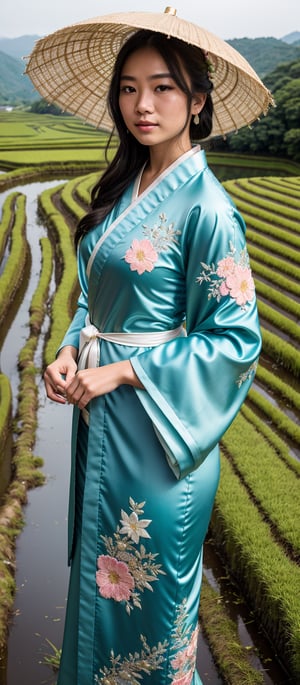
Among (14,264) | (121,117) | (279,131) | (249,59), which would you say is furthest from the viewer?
(249,59)

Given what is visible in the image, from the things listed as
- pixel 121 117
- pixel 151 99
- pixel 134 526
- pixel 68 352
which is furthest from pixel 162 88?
pixel 134 526

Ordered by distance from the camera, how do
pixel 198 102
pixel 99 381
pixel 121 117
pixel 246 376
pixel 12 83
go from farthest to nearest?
1. pixel 12 83
2. pixel 121 117
3. pixel 198 102
4. pixel 246 376
5. pixel 99 381

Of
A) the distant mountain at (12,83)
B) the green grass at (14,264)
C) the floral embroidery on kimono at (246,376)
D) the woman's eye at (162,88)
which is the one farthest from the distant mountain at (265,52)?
the floral embroidery on kimono at (246,376)

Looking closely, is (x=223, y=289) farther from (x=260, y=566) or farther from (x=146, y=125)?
(x=260, y=566)

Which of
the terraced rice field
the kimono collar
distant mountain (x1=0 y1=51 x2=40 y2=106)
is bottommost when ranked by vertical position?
distant mountain (x1=0 y1=51 x2=40 y2=106)

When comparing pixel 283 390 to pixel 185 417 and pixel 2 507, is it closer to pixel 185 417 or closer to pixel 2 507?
pixel 2 507

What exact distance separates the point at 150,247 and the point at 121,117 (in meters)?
0.54

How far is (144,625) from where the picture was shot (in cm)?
208

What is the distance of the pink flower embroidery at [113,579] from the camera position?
6.77 ft

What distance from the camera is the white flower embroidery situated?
1.99 metres

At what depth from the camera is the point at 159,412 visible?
1.89 m

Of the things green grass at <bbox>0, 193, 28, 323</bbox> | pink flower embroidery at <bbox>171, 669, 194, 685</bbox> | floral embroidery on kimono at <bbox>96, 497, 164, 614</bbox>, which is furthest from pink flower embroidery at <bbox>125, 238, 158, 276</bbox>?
green grass at <bbox>0, 193, 28, 323</bbox>

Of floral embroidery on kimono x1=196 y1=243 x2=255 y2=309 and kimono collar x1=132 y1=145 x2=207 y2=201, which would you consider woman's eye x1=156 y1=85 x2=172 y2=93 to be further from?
floral embroidery on kimono x1=196 y1=243 x2=255 y2=309

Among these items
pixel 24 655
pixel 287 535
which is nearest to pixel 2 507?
pixel 24 655
